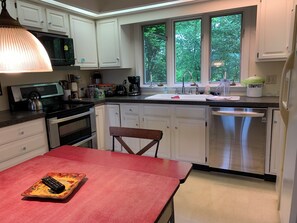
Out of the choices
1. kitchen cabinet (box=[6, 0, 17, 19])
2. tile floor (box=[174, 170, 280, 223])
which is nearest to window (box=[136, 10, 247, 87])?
tile floor (box=[174, 170, 280, 223])

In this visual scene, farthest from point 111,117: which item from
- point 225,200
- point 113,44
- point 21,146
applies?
point 225,200

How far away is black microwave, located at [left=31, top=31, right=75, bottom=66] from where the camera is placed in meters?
2.69

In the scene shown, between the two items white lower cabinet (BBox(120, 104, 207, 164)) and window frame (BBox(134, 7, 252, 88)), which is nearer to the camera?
white lower cabinet (BBox(120, 104, 207, 164))

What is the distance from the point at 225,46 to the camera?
3.16 meters

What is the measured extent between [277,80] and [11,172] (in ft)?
9.80

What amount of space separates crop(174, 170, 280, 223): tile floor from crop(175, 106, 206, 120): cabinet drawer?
0.75 metres

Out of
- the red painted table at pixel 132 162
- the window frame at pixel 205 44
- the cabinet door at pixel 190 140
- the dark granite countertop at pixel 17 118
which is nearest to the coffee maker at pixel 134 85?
the window frame at pixel 205 44

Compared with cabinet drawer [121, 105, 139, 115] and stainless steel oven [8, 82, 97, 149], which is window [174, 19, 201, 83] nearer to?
cabinet drawer [121, 105, 139, 115]

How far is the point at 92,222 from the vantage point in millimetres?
839

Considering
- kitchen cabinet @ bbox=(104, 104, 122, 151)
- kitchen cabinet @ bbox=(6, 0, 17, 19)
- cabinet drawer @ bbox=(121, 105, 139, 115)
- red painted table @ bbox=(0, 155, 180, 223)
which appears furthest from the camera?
kitchen cabinet @ bbox=(104, 104, 122, 151)

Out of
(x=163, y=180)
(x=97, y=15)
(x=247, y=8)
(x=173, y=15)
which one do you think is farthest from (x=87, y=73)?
(x=163, y=180)

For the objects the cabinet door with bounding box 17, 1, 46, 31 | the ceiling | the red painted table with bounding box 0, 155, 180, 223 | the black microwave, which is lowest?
the red painted table with bounding box 0, 155, 180, 223

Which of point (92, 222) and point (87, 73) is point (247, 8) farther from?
A: point (92, 222)

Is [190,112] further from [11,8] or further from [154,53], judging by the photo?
[11,8]
